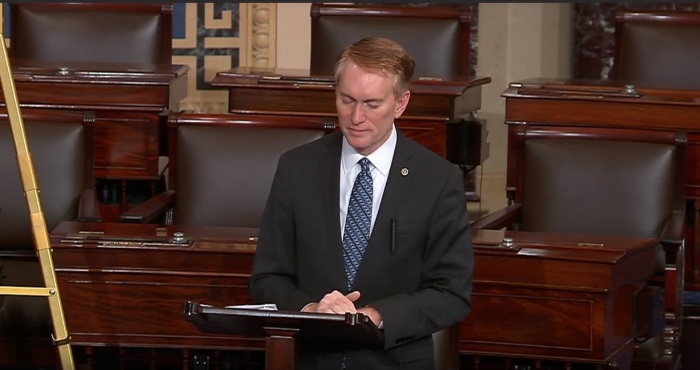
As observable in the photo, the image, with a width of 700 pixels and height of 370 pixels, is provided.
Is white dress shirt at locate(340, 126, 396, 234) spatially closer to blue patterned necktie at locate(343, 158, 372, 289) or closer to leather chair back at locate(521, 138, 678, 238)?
blue patterned necktie at locate(343, 158, 372, 289)

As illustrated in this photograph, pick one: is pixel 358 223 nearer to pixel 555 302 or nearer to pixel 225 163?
pixel 555 302

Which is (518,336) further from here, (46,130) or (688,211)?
(46,130)

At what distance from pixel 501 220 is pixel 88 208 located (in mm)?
1293

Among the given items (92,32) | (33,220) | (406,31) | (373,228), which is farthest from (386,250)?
(92,32)

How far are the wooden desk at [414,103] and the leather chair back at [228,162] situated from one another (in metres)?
0.47

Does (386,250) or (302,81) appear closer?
(386,250)

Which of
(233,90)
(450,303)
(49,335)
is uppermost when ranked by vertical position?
(233,90)

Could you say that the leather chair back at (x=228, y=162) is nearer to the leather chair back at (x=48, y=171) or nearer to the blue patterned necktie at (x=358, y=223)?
the leather chair back at (x=48, y=171)

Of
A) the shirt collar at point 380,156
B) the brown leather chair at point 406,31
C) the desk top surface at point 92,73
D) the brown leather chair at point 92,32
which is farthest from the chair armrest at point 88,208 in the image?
the shirt collar at point 380,156

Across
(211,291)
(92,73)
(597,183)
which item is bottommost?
(211,291)

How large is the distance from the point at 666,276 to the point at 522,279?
1.76 ft

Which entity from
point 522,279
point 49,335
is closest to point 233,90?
point 49,335

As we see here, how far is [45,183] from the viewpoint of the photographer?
4691 millimetres

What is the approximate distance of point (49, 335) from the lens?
4.23 metres
